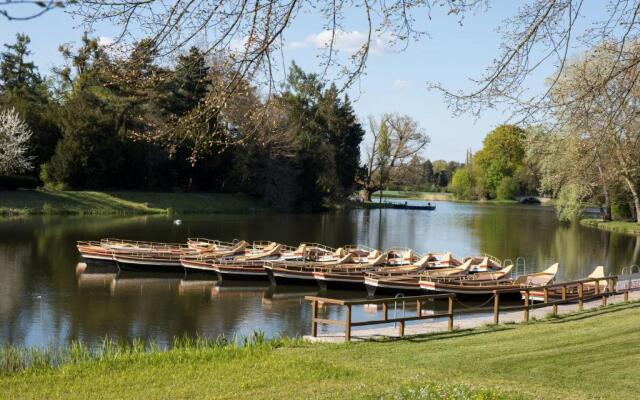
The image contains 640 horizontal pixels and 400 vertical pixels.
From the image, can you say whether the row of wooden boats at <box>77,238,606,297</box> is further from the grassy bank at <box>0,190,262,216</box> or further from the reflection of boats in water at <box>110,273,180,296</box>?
the grassy bank at <box>0,190,262,216</box>

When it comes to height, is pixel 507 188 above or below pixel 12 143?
below

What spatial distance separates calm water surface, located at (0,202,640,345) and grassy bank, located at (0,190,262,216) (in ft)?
11.9

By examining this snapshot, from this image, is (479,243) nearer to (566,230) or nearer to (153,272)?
(566,230)

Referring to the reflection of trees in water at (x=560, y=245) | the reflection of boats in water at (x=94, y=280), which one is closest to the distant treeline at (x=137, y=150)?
the reflection of trees in water at (x=560, y=245)

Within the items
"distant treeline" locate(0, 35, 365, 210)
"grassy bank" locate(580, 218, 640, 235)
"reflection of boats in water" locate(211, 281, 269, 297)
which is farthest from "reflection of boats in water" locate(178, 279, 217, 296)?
"grassy bank" locate(580, 218, 640, 235)

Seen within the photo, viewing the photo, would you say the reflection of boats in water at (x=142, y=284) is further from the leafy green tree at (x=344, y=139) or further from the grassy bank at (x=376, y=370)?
the leafy green tree at (x=344, y=139)

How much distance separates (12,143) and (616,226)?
50.3 metres

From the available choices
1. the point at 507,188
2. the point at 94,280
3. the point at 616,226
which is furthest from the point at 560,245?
the point at 507,188

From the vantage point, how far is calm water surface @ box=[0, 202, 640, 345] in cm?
1936

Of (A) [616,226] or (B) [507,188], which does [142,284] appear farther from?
(B) [507,188]

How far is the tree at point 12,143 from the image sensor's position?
56.0 m

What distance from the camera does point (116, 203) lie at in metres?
58.6

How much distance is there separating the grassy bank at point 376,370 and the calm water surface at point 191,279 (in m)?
4.68

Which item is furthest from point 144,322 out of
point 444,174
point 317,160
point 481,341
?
point 444,174
